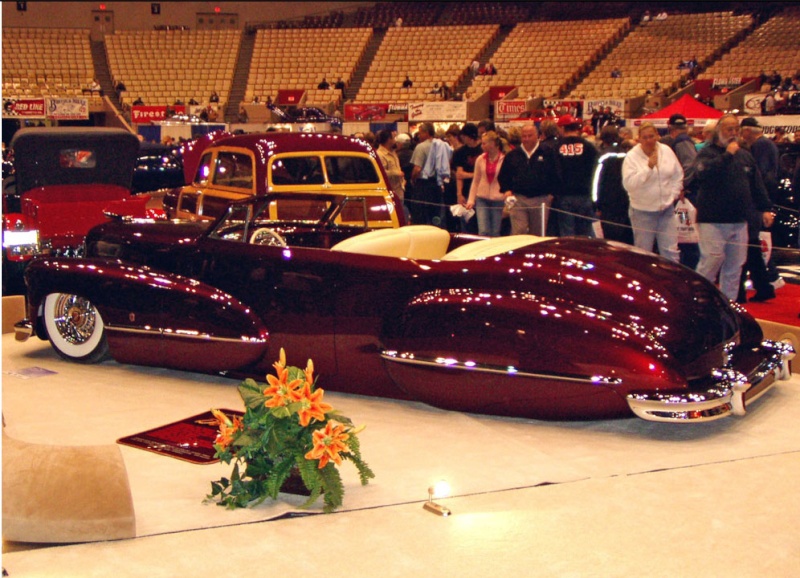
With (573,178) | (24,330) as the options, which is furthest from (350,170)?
(24,330)

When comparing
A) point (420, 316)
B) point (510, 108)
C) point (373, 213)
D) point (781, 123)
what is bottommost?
point (420, 316)

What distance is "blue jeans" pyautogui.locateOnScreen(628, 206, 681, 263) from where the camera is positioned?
8148mm

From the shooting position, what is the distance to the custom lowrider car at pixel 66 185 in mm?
8594

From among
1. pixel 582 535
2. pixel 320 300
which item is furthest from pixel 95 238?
pixel 582 535

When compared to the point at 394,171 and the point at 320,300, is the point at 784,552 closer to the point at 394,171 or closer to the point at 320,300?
the point at 320,300

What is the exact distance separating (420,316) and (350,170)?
4.50m

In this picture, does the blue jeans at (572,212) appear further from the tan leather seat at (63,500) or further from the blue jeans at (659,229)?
the tan leather seat at (63,500)

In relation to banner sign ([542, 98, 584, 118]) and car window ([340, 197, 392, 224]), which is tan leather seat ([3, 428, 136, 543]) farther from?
banner sign ([542, 98, 584, 118])

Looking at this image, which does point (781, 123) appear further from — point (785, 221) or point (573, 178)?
point (573, 178)

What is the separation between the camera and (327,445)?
3.87 metres

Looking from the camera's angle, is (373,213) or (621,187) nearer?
(373,213)

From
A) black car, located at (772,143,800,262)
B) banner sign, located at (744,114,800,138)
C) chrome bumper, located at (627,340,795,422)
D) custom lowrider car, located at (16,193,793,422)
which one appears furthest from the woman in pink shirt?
banner sign, located at (744,114,800,138)

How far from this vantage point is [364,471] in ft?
13.4

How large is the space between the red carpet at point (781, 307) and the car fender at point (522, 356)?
3105 millimetres
